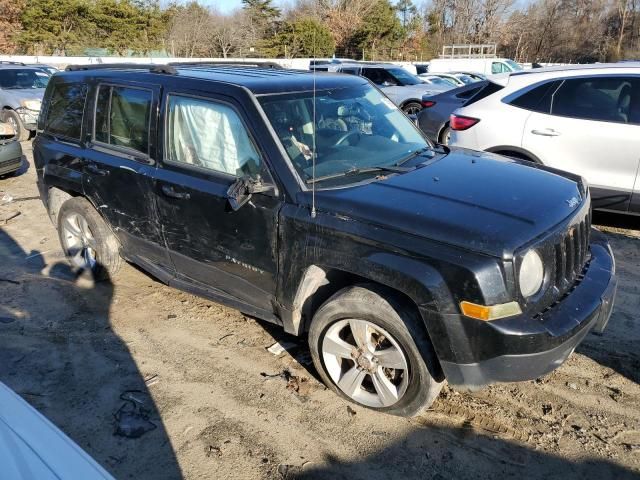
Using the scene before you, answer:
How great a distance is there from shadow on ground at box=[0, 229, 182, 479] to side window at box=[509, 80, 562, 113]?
192 inches

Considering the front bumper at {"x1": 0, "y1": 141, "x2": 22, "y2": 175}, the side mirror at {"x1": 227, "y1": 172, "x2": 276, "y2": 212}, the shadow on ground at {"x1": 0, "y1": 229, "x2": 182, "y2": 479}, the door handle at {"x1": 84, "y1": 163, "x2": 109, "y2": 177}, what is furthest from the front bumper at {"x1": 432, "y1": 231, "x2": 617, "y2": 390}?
the front bumper at {"x1": 0, "y1": 141, "x2": 22, "y2": 175}

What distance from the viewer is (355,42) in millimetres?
48250

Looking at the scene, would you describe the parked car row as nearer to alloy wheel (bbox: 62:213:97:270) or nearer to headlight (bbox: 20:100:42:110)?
alloy wheel (bbox: 62:213:97:270)

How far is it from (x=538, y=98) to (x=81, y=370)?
5.35 meters

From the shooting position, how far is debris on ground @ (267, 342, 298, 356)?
3820mm

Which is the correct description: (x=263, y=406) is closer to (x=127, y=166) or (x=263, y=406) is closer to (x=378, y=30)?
(x=127, y=166)

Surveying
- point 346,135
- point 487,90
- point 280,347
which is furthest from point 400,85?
point 280,347

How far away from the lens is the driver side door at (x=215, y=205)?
10.9 feet

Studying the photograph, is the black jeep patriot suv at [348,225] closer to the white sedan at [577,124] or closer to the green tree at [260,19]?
the white sedan at [577,124]

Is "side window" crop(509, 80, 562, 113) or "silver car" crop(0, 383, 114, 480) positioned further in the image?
"side window" crop(509, 80, 562, 113)

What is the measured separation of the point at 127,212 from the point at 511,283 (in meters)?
3.06

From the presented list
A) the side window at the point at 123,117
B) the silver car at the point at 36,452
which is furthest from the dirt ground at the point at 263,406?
the side window at the point at 123,117

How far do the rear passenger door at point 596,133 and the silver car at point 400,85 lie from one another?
8141mm

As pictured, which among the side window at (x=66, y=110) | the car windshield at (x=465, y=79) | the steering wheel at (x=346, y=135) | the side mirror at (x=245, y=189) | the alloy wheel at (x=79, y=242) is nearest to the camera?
the side mirror at (x=245, y=189)
